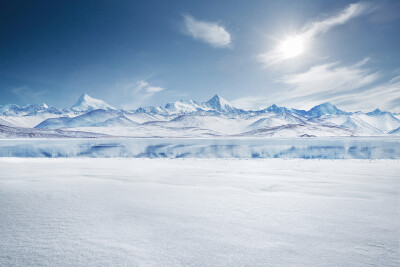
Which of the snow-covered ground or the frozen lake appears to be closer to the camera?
the snow-covered ground

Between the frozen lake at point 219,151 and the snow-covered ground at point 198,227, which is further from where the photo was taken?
the frozen lake at point 219,151

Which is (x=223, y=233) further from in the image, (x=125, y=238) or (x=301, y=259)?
(x=125, y=238)

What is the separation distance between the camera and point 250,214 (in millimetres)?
5164

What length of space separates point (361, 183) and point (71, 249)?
9610 millimetres

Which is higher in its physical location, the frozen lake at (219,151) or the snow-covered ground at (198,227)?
the frozen lake at (219,151)

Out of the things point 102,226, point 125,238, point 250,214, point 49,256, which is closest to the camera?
point 49,256

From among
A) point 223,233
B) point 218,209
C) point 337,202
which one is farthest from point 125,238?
point 337,202

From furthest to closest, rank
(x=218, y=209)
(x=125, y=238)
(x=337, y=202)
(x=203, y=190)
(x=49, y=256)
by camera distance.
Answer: (x=203, y=190) → (x=337, y=202) → (x=218, y=209) → (x=125, y=238) → (x=49, y=256)

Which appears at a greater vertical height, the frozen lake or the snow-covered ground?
the frozen lake

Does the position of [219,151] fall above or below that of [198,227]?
above

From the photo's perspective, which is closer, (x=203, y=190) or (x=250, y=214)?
(x=250, y=214)

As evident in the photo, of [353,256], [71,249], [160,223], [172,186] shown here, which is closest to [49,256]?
[71,249]

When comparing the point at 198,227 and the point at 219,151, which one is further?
the point at 219,151

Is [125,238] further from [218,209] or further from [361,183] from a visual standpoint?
[361,183]
